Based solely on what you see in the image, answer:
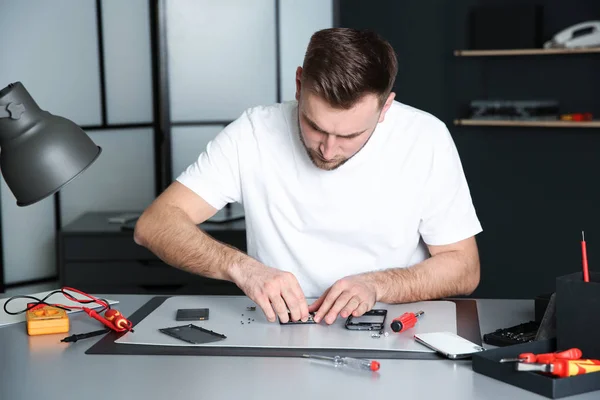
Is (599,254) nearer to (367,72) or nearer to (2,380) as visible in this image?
(367,72)

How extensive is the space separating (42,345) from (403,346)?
0.74 m

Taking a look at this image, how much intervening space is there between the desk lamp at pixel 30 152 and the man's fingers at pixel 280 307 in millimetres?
522

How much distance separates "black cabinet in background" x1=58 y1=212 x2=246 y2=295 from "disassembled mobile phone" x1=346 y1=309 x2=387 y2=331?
1.69m

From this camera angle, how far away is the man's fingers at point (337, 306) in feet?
5.69

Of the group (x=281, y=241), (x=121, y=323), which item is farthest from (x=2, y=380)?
(x=281, y=241)

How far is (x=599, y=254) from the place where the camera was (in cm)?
395

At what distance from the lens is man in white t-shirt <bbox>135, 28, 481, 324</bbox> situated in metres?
2.11

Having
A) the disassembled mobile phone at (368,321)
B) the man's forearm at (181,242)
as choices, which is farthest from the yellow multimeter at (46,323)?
the disassembled mobile phone at (368,321)

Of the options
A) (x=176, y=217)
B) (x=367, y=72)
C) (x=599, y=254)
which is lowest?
(x=599, y=254)

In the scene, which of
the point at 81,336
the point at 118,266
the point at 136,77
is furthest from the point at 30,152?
the point at 136,77

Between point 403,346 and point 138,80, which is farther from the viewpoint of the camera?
point 138,80

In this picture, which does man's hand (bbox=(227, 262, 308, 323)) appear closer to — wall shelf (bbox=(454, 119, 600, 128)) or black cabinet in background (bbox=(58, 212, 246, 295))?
black cabinet in background (bbox=(58, 212, 246, 295))

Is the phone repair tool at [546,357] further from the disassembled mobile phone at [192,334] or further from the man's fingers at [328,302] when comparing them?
the disassembled mobile phone at [192,334]

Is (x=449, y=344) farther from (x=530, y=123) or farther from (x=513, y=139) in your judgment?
(x=513, y=139)
